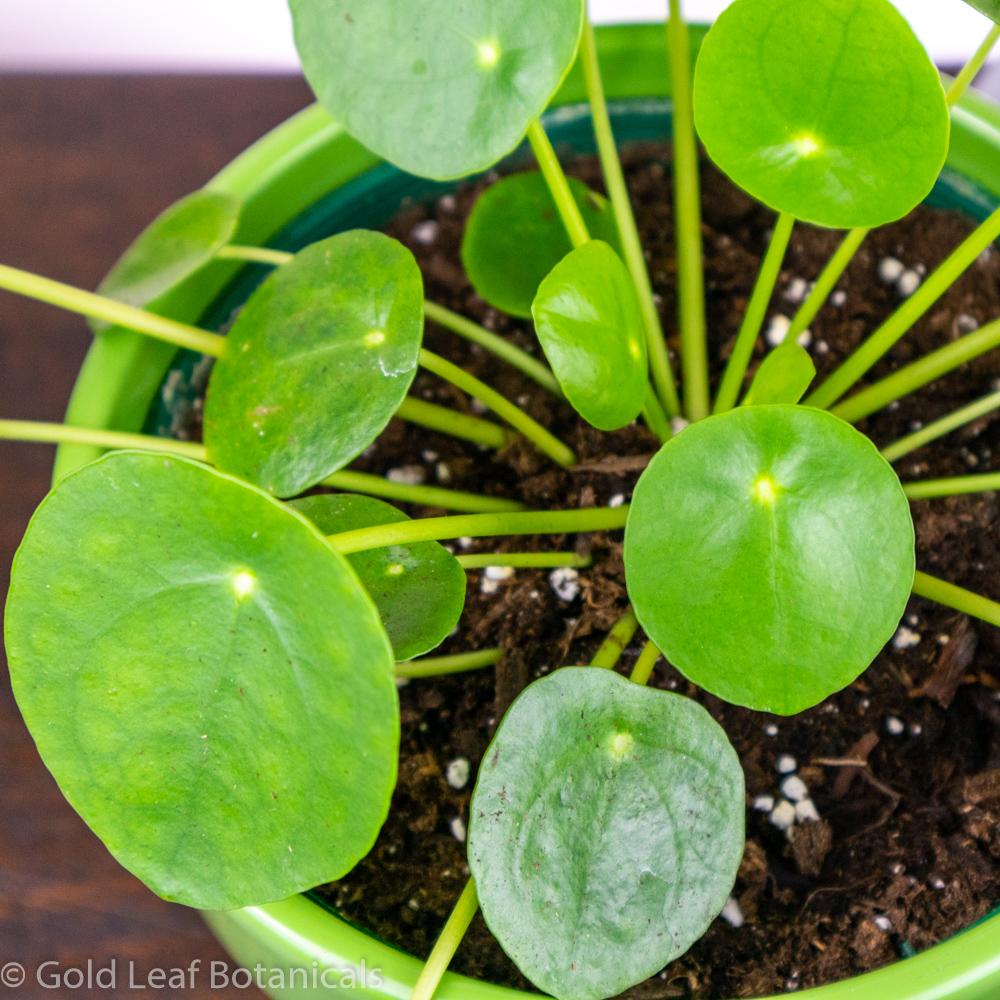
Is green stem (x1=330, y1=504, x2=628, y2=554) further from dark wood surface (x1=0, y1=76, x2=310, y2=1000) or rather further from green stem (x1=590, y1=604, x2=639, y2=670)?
dark wood surface (x1=0, y1=76, x2=310, y2=1000)

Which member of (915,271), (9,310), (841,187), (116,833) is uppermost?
(841,187)

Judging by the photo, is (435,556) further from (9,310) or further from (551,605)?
(9,310)

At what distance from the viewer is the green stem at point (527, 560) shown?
0.59 m

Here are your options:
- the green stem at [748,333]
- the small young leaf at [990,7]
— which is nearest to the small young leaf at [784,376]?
the green stem at [748,333]

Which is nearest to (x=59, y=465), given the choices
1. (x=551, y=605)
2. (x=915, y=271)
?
(x=551, y=605)

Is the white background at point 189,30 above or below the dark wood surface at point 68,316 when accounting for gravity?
above

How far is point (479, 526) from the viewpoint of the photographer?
54 cm

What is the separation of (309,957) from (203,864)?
92 millimetres

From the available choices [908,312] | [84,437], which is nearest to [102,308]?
[84,437]

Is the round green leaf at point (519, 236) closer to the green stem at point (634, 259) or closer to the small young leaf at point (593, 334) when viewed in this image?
the green stem at point (634, 259)

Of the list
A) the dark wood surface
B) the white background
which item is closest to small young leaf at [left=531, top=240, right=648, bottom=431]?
the dark wood surface

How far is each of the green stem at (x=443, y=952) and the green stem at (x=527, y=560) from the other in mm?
167

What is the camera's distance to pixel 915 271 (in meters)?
0.76

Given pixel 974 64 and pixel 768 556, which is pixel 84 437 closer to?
pixel 768 556
